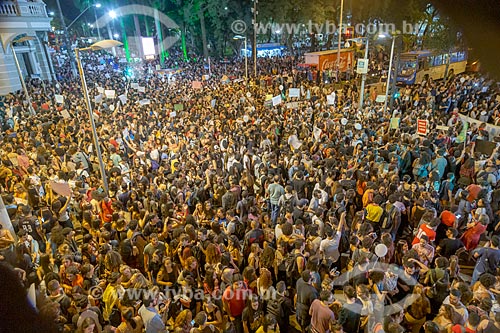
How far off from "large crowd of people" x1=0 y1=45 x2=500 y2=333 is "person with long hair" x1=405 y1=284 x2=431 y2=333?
0.06 ft

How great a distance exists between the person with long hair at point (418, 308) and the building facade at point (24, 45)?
2255 centimetres

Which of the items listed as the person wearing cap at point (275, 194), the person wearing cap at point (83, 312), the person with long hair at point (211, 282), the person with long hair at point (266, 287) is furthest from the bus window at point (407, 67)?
the person wearing cap at point (83, 312)

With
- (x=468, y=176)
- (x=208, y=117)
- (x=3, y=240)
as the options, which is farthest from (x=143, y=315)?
(x=208, y=117)

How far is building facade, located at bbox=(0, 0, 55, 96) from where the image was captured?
71.8 ft

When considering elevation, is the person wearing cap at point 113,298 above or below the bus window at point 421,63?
below

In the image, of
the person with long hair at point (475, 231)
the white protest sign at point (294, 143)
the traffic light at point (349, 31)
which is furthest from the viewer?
the traffic light at point (349, 31)

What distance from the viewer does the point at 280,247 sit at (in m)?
5.69

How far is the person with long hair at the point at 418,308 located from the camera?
4.57m

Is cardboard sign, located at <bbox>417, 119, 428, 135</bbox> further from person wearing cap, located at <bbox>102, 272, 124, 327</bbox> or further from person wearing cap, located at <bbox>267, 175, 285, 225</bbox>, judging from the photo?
person wearing cap, located at <bbox>102, 272, 124, 327</bbox>

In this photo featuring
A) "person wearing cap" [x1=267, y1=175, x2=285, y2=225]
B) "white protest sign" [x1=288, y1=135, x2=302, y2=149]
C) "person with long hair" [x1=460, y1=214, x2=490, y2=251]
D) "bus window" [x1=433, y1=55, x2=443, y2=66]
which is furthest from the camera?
"bus window" [x1=433, y1=55, x2=443, y2=66]

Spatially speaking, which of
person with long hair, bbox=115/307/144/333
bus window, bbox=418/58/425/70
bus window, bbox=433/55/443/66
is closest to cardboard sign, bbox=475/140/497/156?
person with long hair, bbox=115/307/144/333

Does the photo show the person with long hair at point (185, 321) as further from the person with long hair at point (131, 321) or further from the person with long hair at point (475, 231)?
the person with long hair at point (475, 231)

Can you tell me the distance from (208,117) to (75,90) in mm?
12624

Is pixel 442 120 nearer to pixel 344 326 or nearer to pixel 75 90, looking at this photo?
pixel 344 326
